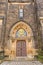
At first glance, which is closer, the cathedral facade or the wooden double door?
the cathedral facade

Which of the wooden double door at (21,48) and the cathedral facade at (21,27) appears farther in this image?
the wooden double door at (21,48)

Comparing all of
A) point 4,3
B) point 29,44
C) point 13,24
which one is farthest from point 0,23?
point 29,44

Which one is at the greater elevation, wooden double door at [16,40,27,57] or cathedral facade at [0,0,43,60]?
cathedral facade at [0,0,43,60]

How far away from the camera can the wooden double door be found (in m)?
13.0

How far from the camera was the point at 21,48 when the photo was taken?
1320 centimetres

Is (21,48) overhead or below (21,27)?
below

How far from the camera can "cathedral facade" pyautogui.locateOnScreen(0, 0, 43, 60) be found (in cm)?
1249

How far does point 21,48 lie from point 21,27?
6.20 ft

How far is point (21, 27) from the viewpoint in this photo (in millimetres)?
13148

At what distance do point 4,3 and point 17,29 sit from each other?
2.62 meters

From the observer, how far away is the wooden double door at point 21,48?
1303 cm

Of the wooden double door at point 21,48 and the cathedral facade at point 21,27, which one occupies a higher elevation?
the cathedral facade at point 21,27

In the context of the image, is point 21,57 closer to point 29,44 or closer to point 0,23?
point 29,44

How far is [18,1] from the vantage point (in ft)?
44.2
